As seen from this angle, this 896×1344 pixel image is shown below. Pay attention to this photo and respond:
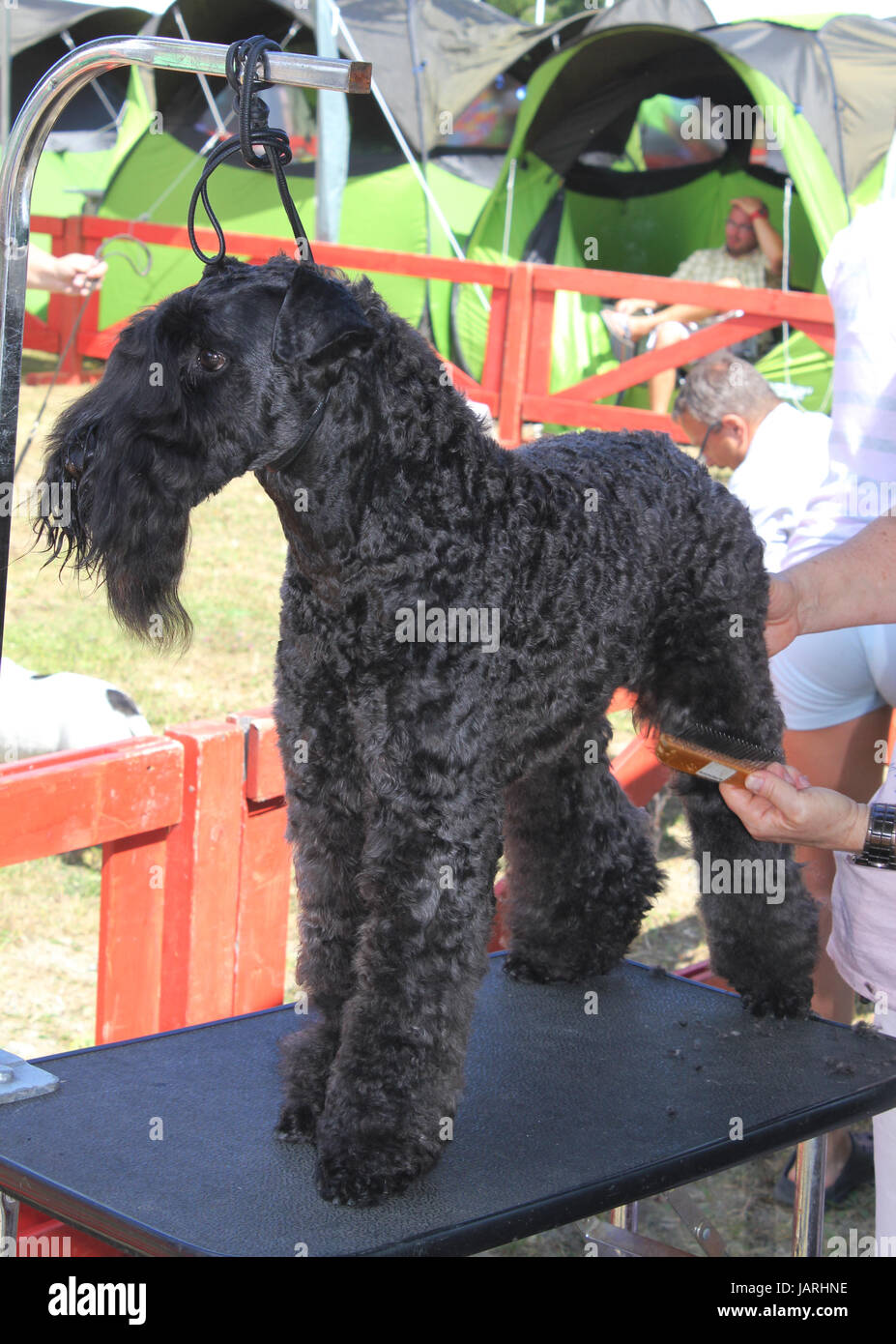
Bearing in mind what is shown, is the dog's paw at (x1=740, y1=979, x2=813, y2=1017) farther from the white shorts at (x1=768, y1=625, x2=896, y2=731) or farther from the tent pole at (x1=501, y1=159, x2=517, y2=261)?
the tent pole at (x1=501, y1=159, x2=517, y2=261)

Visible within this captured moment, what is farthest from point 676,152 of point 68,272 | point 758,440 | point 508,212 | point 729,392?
point 68,272

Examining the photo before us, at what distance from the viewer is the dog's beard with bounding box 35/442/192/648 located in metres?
1.36

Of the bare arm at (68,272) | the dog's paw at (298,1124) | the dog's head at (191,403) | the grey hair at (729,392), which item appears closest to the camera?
the dog's head at (191,403)

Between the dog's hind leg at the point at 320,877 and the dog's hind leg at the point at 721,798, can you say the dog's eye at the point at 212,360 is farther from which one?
the dog's hind leg at the point at 721,798

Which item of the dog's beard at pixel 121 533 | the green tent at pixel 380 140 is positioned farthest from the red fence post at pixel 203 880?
the green tent at pixel 380 140

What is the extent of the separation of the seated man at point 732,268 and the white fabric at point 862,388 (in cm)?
541

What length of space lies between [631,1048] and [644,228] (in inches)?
335

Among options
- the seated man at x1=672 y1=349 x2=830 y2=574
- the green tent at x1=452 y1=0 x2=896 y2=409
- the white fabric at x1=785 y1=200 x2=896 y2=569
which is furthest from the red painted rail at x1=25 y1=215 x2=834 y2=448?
the white fabric at x1=785 y1=200 x2=896 y2=569

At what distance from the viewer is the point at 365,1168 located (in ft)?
4.80

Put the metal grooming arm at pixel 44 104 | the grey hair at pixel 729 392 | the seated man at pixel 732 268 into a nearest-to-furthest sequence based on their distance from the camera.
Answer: the metal grooming arm at pixel 44 104 < the grey hair at pixel 729 392 < the seated man at pixel 732 268

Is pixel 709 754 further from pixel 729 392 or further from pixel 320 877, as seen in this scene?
pixel 729 392

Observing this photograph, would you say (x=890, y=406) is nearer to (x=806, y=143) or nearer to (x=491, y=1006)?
(x=491, y=1006)

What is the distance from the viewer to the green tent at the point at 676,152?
738cm

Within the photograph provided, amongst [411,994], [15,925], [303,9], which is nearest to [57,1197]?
[411,994]
